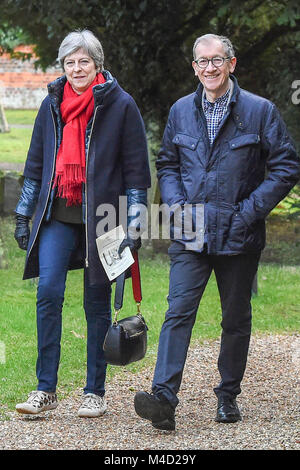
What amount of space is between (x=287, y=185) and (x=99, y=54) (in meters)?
1.18

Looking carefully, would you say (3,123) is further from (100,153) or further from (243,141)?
(243,141)

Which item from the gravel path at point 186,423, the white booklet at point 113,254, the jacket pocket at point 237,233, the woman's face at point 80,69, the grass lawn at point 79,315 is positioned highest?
the woman's face at point 80,69

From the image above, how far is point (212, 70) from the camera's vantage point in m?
5.14

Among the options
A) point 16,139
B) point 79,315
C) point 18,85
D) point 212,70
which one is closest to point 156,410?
point 212,70

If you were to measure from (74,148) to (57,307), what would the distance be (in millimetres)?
829

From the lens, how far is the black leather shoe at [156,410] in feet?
16.4

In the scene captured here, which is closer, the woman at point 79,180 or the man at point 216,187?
the man at point 216,187

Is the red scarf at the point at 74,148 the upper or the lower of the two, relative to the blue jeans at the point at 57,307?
upper

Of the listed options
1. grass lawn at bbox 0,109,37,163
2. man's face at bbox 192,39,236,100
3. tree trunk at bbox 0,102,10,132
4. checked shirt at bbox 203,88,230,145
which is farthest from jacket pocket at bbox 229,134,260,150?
tree trunk at bbox 0,102,10,132

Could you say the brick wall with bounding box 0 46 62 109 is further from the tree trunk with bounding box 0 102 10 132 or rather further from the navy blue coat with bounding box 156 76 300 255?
the navy blue coat with bounding box 156 76 300 255

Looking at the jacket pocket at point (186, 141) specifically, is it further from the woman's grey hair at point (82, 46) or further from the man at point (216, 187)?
the woman's grey hair at point (82, 46)

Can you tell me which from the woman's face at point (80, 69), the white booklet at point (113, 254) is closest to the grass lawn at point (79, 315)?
the white booklet at point (113, 254)

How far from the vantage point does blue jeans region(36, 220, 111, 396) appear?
5320 millimetres
